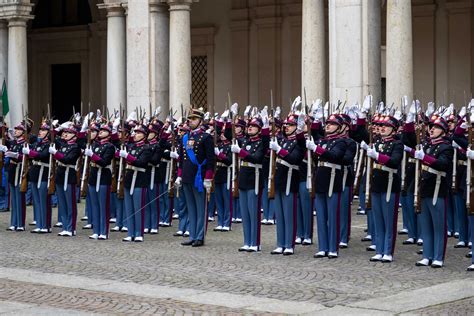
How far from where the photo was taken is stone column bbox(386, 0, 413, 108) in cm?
1894

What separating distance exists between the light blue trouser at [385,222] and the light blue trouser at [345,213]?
0.81 metres

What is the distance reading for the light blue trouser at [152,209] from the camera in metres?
16.4

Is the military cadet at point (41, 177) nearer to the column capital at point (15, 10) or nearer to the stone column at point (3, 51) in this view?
the column capital at point (15, 10)

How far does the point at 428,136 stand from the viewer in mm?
12898

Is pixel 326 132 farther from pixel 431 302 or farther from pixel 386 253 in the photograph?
pixel 431 302

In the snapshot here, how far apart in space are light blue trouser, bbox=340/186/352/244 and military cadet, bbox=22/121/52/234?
4.47 meters

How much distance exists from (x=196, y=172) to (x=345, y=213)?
78.0 inches

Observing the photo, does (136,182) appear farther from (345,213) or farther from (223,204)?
(345,213)

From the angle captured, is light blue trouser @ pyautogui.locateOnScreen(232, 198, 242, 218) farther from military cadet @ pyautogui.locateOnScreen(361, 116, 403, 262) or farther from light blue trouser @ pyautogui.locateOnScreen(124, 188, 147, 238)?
military cadet @ pyautogui.locateOnScreen(361, 116, 403, 262)

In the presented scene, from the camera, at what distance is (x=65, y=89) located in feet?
105

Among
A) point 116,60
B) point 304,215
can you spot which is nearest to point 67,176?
point 304,215

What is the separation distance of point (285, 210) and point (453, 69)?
11478 millimetres

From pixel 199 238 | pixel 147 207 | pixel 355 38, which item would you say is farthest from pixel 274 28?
pixel 199 238

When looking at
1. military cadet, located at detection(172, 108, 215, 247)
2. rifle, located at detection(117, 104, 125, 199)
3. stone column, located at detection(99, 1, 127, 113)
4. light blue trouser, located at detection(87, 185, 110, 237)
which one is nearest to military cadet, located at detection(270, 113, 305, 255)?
military cadet, located at detection(172, 108, 215, 247)
